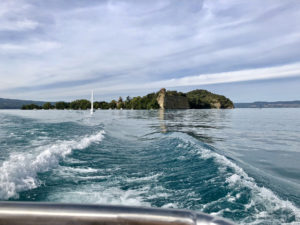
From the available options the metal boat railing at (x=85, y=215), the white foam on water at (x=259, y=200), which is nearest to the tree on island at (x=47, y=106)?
the white foam on water at (x=259, y=200)

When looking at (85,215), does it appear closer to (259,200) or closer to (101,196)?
(101,196)

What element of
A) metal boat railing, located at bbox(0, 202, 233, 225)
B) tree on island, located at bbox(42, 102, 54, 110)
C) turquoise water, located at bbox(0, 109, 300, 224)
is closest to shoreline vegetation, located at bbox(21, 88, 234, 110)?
tree on island, located at bbox(42, 102, 54, 110)

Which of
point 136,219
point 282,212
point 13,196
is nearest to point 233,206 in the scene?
point 282,212

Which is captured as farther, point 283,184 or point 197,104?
point 197,104

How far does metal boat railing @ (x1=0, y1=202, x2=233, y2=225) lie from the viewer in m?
1.02

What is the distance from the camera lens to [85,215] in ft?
3.39

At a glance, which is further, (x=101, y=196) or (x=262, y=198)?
(x=101, y=196)

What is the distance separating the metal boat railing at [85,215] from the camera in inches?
40.3

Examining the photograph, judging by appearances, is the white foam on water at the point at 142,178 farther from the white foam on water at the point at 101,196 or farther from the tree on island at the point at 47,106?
the tree on island at the point at 47,106

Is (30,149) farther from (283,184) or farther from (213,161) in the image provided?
(283,184)

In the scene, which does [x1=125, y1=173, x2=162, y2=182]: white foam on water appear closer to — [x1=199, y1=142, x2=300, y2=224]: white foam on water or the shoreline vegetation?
[x1=199, y1=142, x2=300, y2=224]: white foam on water

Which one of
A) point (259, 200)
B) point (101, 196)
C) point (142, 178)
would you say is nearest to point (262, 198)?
point (259, 200)

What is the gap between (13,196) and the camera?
4465 mm

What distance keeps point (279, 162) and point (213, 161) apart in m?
3.06
